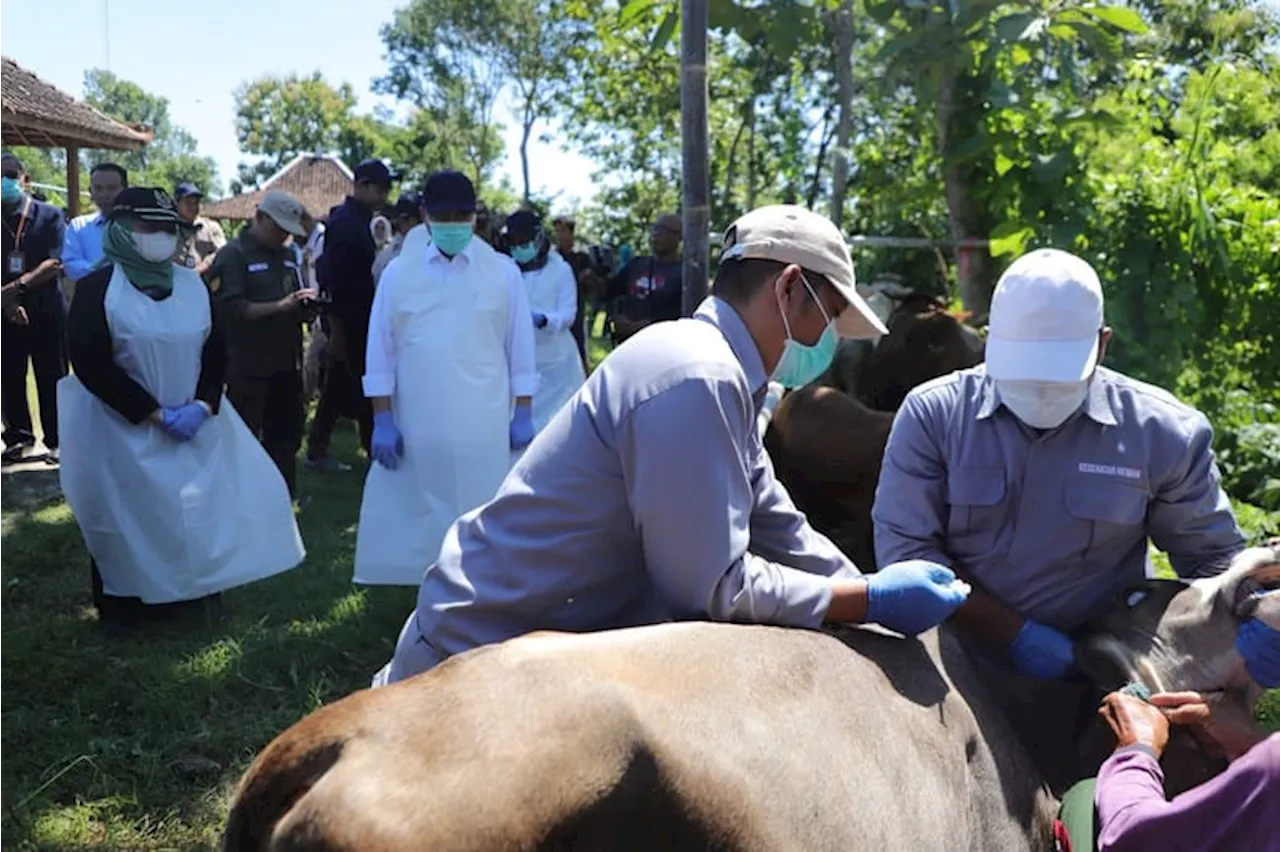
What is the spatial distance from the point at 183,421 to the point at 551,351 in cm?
319

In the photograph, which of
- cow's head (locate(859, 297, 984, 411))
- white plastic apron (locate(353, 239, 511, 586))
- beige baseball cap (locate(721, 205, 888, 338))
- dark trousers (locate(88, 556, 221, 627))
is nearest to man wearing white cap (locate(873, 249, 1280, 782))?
beige baseball cap (locate(721, 205, 888, 338))

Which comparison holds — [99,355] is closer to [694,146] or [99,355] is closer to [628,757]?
[694,146]

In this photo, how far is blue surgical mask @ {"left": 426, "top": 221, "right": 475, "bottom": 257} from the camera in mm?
5246

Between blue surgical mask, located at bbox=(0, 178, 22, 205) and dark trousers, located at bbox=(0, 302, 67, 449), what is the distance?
2.30 ft

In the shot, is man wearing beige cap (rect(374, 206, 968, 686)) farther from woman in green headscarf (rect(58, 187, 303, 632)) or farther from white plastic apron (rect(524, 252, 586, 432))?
white plastic apron (rect(524, 252, 586, 432))

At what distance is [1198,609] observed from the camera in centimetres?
238

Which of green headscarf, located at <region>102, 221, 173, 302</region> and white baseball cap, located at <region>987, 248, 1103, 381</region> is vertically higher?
green headscarf, located at <region>102, 221, 173, 302</region>

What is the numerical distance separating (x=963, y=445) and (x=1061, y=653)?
471 mm

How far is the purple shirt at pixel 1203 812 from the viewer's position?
1.79 metres

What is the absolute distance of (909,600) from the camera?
2209mm

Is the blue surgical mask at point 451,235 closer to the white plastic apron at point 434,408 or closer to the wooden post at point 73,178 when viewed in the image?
the white plastic apron at point 434,408

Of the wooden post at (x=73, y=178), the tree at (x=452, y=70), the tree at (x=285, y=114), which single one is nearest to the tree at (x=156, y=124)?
the tree at (x=285, y=114)

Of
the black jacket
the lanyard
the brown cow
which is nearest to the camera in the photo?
the brown cow

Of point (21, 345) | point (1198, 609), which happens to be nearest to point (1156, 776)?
point (1198, 609)
